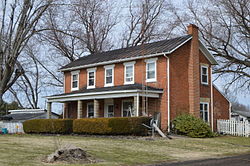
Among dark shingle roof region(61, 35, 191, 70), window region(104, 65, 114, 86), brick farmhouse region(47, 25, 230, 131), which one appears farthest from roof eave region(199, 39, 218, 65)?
window region(104, 65, 114, 86)

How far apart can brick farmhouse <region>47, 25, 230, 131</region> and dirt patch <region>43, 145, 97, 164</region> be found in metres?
12.3

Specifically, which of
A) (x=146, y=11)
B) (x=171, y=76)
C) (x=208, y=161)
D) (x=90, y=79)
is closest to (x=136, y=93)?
(x=171, y=76)

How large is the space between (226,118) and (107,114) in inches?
401

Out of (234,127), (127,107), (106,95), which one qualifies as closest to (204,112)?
(234,127)

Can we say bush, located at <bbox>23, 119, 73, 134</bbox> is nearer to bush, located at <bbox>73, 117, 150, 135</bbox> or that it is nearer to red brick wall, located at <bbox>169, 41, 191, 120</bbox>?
bush, located at <bbox>73, 117, 150, 135</bbox>

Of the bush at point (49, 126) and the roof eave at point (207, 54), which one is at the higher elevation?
the roof eave at point (207, 54)

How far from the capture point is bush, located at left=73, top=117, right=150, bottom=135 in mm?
23625

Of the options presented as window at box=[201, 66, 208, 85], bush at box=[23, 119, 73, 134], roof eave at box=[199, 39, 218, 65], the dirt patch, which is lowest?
the dirt patch

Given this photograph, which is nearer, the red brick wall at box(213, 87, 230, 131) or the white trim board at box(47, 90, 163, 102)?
the white trim board at box(47, 90, 163, 102)

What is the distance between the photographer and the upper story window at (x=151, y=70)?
27766mm

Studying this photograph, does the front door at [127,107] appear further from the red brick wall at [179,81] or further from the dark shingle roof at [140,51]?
the dark shingle roof at [140,51]

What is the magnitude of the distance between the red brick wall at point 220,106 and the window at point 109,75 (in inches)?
339

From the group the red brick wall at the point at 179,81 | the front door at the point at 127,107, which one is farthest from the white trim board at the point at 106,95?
the front door at the point at 127,107

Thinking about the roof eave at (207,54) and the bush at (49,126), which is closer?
the bush at (49,126)
